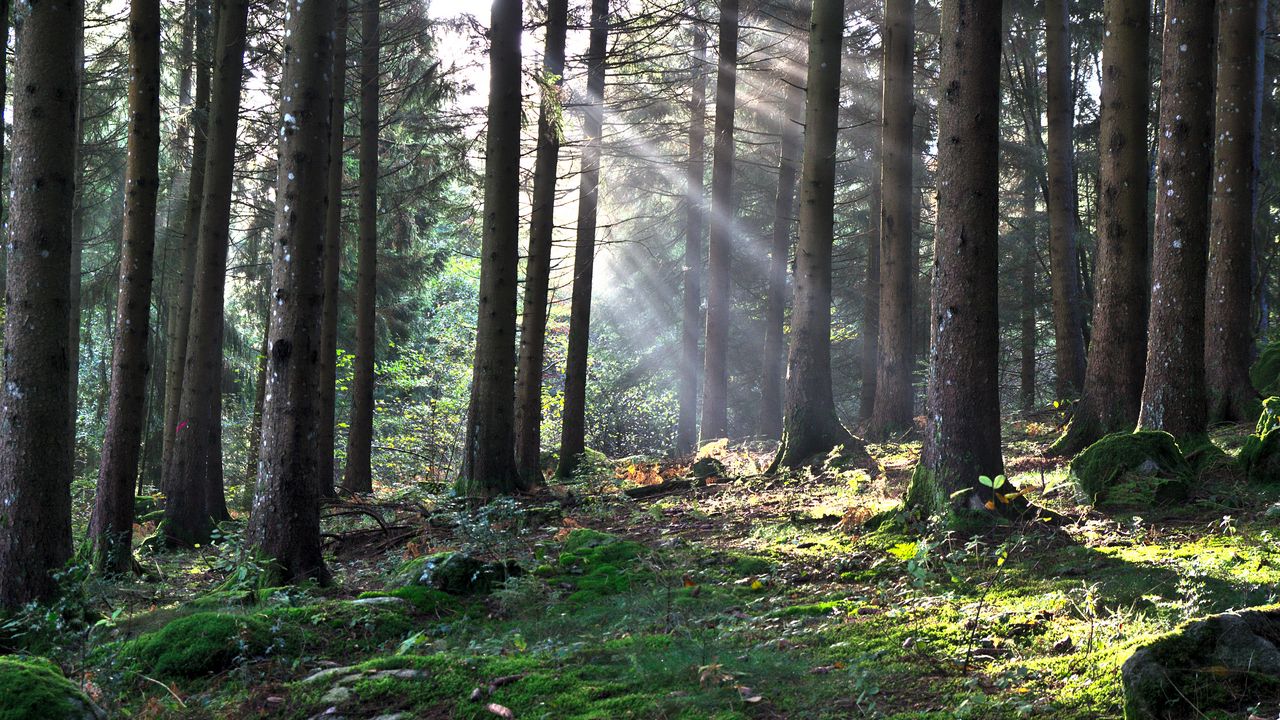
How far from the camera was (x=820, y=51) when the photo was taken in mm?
12992

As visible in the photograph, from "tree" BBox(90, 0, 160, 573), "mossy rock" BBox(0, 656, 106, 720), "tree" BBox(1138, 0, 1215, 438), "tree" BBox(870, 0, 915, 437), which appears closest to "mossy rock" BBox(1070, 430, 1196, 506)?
"tree" BBox(1138, 0, 1215, 438)

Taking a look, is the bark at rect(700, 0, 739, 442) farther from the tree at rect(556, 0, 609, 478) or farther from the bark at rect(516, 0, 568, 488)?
the bark at rect(516, 0, 568, 488)

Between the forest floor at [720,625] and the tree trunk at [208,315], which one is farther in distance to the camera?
the tree trunk at [208,315]

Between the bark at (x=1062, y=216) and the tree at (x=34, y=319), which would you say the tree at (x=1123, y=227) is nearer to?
the bark at (x=1062, y=216)

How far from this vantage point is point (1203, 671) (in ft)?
11.1

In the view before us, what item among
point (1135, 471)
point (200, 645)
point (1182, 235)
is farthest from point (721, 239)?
point (200, 645)

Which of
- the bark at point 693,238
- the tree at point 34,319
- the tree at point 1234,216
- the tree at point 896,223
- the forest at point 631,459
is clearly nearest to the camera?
the forest at point 631,459

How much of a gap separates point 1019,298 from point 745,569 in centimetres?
1969

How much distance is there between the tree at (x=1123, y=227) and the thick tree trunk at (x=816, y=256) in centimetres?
349

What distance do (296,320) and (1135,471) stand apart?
23.6 ft

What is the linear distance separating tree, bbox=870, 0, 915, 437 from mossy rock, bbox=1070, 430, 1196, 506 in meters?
6.89

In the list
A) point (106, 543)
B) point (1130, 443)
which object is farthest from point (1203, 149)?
point (106, 543)

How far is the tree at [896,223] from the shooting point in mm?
14359

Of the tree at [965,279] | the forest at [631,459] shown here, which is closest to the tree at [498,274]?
the forest at [631,459]
